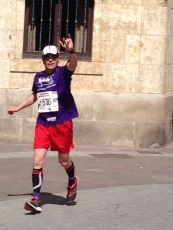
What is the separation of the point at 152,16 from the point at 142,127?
1913mm

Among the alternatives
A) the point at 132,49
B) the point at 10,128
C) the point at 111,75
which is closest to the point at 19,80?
the point at 10,128

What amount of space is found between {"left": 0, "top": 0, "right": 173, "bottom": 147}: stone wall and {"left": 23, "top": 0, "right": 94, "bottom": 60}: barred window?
0.79 feet

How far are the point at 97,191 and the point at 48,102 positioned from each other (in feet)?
5.13

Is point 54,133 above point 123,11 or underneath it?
underneath

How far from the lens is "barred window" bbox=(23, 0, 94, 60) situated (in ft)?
44.0

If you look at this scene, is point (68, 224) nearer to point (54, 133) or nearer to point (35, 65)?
point (54, 133)

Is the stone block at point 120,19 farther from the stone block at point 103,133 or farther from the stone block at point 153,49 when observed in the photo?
the stone block at point 103,133

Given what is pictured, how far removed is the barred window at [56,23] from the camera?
13.4 meters

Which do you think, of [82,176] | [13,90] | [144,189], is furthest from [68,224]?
[13,90]

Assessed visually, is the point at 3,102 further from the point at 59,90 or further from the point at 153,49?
the point at 59,90

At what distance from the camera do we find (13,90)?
43.1 feet

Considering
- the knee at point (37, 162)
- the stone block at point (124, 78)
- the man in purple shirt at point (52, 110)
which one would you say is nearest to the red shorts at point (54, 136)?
the man in purple shirt at point (52, 110)

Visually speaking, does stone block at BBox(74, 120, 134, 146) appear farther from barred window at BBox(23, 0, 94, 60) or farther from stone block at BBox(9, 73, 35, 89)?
barred window at BBox(23, 0, 94, 60)

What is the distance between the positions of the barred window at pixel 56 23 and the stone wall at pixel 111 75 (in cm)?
24
